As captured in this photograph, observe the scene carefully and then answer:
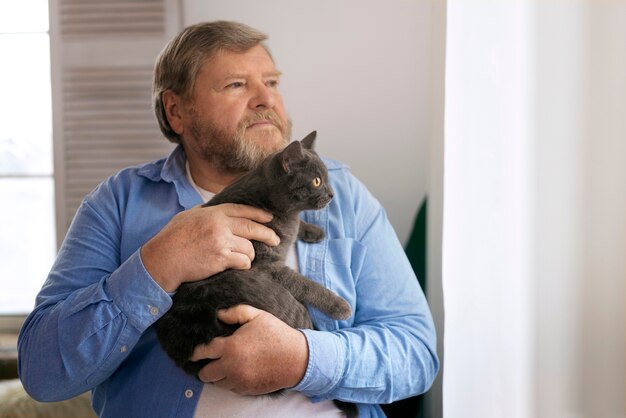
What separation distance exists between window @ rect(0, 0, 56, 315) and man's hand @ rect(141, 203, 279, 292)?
1.57 metres

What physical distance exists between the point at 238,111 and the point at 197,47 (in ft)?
0.60

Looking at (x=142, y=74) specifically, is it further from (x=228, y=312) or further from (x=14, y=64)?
(x=228, y=312)

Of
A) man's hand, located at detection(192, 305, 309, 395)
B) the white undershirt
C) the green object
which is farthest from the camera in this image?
the green object

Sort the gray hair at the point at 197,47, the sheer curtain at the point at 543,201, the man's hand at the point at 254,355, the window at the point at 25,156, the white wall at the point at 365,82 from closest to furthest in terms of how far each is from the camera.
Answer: the sheer curtain at the point at 543,201 < the man's hand at the point at 254,355 < the gray hair at the point at 197,47 < the white wall at the point at 365,82 < the window at the point at 25,156

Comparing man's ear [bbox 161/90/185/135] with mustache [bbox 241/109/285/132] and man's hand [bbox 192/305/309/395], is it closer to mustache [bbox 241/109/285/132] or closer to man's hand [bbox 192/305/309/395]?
mustache [bbox 241/109/285/132]

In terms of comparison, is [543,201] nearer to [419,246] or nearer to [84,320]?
[84,320]

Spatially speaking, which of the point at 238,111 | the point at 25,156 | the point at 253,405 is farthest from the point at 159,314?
the point at 25,156

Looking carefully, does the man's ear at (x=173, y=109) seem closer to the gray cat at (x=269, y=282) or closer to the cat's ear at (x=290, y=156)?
the gray cat at (x=269, y=282)

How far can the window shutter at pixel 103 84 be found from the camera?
2.22 meters

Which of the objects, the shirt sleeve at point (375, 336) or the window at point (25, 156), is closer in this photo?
the shirt sleeve at point (375, 336)

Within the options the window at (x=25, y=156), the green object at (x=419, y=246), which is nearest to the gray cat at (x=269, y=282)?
the green object at (x=419, y=246)

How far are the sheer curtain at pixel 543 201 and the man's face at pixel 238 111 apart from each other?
484mm

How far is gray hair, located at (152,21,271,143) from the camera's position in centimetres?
151

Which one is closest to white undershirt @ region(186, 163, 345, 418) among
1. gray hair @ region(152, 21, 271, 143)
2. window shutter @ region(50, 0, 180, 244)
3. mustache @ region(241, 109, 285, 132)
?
mustache @ region(241, 109, 285, 132)
